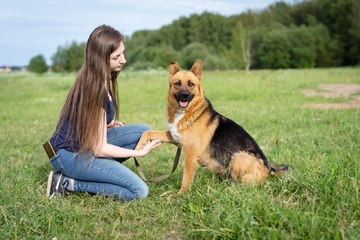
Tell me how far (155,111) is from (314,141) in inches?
226

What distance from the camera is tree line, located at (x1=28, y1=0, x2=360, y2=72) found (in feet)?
158

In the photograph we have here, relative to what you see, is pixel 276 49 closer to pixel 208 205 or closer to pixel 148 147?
pixel 148 147

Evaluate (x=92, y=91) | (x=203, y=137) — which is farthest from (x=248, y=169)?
Answer: (x=92, y=91)

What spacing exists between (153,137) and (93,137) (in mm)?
792

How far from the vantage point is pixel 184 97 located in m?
4.20

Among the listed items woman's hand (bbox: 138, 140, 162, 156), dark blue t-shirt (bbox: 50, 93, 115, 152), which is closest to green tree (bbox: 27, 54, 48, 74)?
dark blue t-shirt (bbox: 50, 93, 115, 152)

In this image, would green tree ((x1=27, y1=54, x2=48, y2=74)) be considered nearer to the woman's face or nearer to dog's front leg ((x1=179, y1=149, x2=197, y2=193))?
the woman's face

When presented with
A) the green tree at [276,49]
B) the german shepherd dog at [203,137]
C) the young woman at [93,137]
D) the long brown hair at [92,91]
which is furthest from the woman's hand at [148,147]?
the green tree at [276,49]

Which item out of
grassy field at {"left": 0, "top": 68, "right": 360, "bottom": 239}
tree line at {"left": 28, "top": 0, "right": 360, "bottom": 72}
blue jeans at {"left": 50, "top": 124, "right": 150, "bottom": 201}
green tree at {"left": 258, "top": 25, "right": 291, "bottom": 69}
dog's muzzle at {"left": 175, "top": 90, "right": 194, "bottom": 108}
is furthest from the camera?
green tree at {"left": 258, "top": 25, "right": 291, "bottom": 69}

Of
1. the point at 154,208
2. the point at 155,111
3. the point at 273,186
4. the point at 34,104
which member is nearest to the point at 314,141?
the point at 273,186

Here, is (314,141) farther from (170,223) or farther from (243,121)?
(170,223)

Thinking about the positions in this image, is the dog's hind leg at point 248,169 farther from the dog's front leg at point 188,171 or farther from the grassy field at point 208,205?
the dog's front leg at point 188,171

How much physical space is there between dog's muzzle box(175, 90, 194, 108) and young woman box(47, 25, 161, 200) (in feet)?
1.95

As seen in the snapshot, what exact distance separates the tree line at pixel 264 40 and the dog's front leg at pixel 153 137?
133ft
